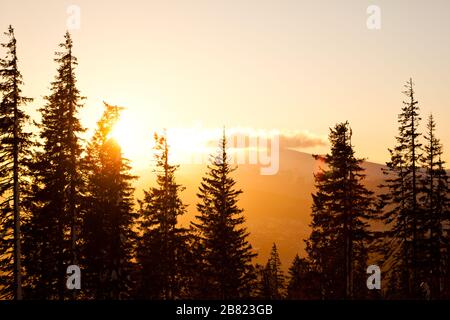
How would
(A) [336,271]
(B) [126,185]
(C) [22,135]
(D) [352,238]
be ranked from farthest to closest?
1. (A) [336,271]
2. (D) [352,238]
3. (B) [126,185]
4. (C) [22,135]

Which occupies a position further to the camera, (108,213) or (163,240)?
(163,240)

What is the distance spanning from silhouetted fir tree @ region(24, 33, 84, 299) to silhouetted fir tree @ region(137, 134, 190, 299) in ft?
20.5

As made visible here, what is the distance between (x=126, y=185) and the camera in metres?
30.4

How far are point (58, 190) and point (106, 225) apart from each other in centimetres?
372

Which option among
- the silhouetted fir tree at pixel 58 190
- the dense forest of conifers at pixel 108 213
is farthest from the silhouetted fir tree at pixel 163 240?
Result: the silhouetted fir tree at pixel 58 190

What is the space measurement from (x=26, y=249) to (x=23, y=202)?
3.28 metres

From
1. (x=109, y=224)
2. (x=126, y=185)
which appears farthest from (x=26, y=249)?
(x=126, y=185)

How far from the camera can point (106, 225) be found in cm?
2961

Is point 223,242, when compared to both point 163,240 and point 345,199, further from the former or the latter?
point 345,199

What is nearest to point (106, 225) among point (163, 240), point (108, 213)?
point (108, 213)

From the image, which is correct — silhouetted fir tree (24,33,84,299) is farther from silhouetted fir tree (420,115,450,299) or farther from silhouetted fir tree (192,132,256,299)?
silhouetted fir tree (420,115,450,299)

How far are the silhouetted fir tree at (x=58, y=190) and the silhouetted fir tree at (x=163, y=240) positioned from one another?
247 inches

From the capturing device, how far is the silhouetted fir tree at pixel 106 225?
2948 cm

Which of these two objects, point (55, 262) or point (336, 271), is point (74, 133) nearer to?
point (55, 262)
